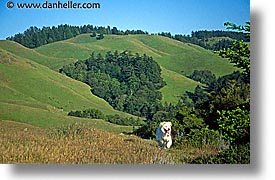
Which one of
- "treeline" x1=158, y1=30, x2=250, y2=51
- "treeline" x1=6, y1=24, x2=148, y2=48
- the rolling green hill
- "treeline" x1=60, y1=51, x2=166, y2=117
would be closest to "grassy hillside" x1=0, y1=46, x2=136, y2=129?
the rolling green hill

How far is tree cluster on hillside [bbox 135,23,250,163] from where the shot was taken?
1045cm

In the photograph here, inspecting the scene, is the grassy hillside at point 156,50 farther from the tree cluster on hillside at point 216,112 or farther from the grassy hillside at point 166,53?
the tree cluster on hillside at point 216,112

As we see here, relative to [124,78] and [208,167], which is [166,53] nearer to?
[124,78]

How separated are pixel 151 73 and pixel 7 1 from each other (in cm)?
187

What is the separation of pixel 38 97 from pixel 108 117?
0.85 m

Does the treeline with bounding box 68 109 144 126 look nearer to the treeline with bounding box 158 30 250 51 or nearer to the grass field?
the grass field

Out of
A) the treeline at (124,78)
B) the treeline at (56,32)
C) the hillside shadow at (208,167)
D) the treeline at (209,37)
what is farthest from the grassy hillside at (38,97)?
the treeline at (209,37)

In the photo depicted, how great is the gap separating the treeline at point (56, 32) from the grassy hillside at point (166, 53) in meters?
0.06

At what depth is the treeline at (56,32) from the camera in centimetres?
1063

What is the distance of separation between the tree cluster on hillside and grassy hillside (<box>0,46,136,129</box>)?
0.67 metres

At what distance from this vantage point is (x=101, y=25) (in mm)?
10586
